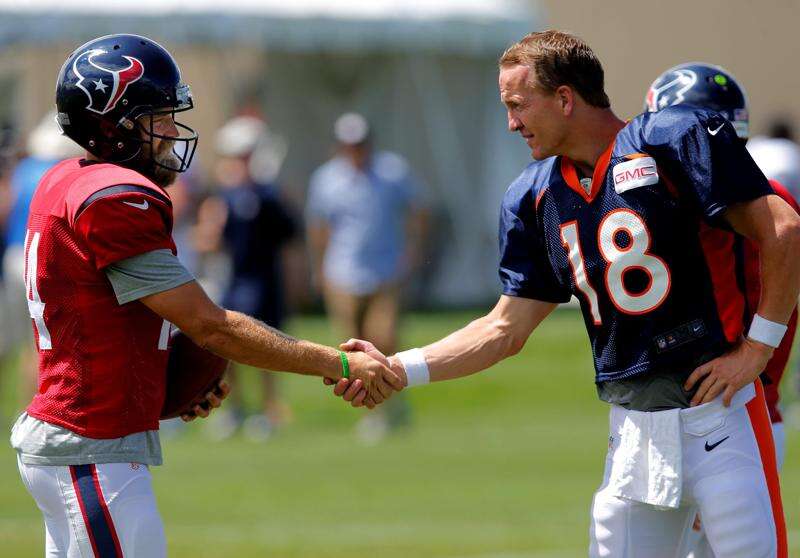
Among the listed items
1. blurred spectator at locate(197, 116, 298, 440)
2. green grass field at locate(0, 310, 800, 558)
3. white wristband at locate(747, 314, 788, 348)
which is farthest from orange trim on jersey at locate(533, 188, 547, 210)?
blurred spectator at locate(197, 116, 298, 440)

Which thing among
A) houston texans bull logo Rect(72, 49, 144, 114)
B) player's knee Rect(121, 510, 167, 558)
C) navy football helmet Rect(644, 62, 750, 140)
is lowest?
player's knee Rect(121, 510, 167, 558)

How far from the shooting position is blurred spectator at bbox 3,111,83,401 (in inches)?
462

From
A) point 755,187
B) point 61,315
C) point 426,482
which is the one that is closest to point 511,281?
point 755,187

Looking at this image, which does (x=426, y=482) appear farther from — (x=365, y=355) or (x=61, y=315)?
(x=61, y=315)

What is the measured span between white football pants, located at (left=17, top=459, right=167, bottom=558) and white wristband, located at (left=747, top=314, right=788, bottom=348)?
2041 mm

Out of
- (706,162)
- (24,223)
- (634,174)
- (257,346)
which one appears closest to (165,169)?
(257,346)

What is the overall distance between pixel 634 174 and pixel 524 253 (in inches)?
24.8

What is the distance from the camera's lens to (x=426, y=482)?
35.2 ft

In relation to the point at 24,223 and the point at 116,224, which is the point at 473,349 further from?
the point at 24,223

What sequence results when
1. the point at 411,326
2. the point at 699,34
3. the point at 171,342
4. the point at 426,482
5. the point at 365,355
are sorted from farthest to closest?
the point at 699,34 → the point at 411,326 → the point at 426,482 → the point at 365,355 → the point at 171,342

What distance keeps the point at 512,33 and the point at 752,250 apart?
15.1 m

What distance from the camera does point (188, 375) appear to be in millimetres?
5312

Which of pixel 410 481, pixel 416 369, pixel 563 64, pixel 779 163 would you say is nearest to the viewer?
pixel 563 64

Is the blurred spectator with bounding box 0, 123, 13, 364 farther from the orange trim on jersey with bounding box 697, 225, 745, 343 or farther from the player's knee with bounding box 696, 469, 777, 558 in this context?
the player's knee with bounding box 696, 469, 777, 558
